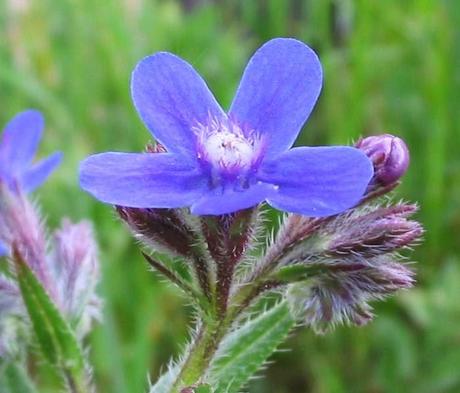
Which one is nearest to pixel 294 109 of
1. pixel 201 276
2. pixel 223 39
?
pixel 201 276

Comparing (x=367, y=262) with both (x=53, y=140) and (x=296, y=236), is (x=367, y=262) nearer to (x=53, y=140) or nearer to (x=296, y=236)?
(x=296, y=236)

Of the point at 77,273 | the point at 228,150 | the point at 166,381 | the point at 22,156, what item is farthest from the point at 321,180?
the point at 22,156

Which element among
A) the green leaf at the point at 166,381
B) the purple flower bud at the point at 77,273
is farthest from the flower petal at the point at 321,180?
the purple flower bud at the point at 77,273

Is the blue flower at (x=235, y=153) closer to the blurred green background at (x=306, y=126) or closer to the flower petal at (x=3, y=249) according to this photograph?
the flower petal at (x=3, y=249)

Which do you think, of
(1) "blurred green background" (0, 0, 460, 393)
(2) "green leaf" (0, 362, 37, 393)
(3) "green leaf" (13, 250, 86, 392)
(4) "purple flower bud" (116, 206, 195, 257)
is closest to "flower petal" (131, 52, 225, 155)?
(4) "purple flower bud" (116, 206, 195, 257)

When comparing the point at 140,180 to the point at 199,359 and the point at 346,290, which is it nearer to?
the point at 199,359

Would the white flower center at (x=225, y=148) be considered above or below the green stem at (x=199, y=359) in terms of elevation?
above
